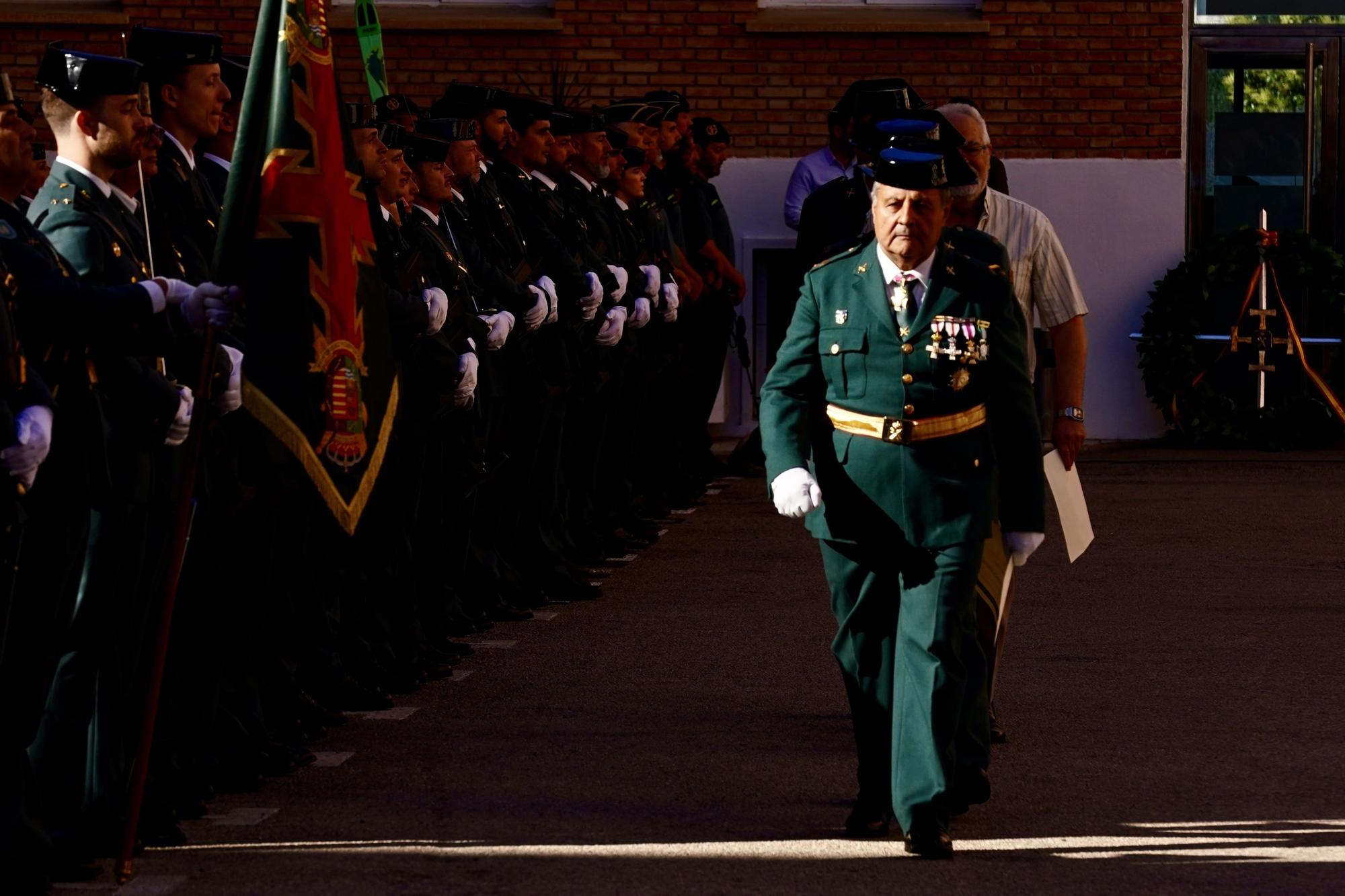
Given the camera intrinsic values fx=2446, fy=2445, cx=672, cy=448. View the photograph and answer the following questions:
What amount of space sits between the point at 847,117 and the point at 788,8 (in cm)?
547

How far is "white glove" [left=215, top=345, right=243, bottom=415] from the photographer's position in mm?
5883

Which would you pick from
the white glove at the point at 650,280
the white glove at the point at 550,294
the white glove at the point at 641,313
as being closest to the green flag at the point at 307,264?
Answer: the white glove at the point at 550,294

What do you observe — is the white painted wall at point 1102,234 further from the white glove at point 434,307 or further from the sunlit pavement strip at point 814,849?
the sunlit pavement strip at point 814,849

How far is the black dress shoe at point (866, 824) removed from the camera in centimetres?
593

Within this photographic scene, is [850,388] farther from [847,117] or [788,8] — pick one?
[788,8]

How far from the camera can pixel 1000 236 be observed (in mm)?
7109

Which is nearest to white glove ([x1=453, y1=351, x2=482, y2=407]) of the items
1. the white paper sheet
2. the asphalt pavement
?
the asphalt pavement

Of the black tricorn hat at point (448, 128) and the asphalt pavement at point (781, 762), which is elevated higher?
the black tricorn hat at point (448, 128)

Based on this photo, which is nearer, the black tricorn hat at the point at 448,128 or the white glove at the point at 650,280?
the black tricorn hat at the point at 448,128

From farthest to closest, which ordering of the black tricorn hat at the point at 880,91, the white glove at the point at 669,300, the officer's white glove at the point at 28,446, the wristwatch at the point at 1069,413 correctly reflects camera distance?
the white glove at the point at 669,300 < the black tricorn hat at the point at 880,91 < the wristwatch at the point at 1069,413 < the officer's white glove at the point at 28,446

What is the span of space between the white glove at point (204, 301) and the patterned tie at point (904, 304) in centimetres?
157

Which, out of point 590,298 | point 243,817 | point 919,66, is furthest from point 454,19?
point 243,817

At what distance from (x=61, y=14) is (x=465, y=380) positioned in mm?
10203

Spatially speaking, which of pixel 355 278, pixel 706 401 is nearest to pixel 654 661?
pixel 355 278
